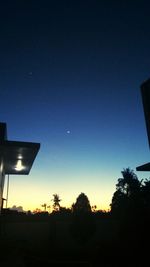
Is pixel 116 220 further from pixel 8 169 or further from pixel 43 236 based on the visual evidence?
pixel 8 169

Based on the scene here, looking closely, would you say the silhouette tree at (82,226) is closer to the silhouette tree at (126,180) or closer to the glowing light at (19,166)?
the glowing light at (19,166)

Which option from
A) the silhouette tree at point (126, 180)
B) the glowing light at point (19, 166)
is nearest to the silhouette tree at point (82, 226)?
the glowing light at point (19, 166)

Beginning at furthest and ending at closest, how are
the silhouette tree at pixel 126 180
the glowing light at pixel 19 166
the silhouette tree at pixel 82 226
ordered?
the silhouette tree at pixel 126 180 → the silhouette tree at pixel 82 226 → the glowing light at pixel 19 166

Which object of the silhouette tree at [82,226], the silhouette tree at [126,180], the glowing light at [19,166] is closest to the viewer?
the glowing light at [19,166]

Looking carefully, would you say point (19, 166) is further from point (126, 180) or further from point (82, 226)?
point (126, 180)

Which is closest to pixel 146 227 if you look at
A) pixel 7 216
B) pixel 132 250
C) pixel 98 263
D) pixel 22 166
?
pixel 132 250

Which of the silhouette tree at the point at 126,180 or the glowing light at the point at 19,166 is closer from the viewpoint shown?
the glowing light at the point at 19,166

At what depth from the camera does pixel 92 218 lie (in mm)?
27047

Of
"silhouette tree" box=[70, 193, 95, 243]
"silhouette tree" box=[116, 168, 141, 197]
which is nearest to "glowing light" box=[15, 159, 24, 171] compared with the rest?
"silhouette tree" box=[70, 193, 95, 243]

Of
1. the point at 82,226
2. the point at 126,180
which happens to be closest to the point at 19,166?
the point at 82,226

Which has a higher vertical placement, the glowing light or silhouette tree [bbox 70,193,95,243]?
the glowing light

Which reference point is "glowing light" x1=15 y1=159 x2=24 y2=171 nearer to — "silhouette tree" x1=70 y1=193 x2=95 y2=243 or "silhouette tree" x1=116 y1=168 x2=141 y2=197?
"silhouette tree" x1=70 y1=193 x2=95 y2=243

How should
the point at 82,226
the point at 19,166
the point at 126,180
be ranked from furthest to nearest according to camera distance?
the point at 126,180
the point at 82,226
the point at 19,166

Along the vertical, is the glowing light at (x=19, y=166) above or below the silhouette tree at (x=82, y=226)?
above
